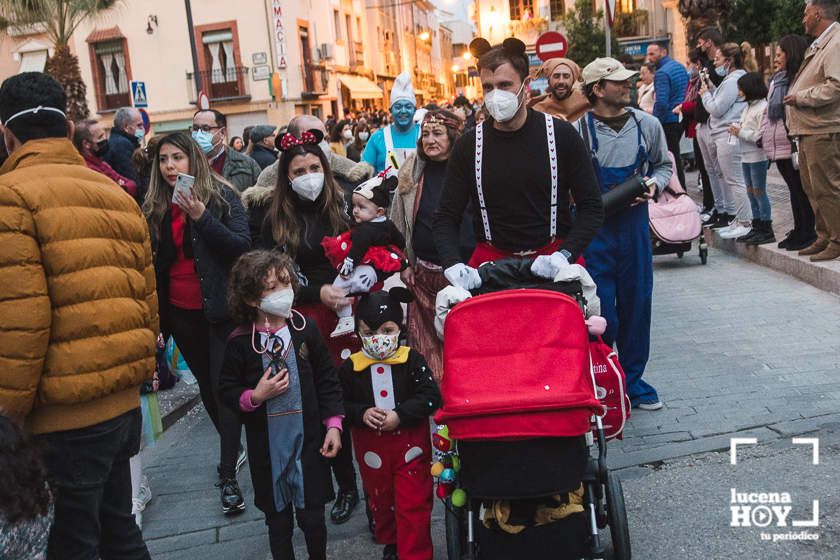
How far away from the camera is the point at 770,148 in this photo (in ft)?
30.4

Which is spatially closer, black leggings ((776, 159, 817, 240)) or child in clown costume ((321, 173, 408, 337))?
child in clown costume ((321, 173, 408, 337))

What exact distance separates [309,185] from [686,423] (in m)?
2.69

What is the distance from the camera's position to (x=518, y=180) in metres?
4.52

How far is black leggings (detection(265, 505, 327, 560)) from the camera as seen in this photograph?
13.2 feet

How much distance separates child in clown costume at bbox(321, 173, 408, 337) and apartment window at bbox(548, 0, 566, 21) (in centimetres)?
4670

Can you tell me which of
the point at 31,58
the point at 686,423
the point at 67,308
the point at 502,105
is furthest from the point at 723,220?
the point at 31,58

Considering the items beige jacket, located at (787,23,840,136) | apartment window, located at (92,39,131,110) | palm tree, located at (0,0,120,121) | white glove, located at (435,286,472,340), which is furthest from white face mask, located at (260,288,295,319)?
apartment window, located at (92,39,131,110)

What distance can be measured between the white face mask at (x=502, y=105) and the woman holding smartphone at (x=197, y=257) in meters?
1.63

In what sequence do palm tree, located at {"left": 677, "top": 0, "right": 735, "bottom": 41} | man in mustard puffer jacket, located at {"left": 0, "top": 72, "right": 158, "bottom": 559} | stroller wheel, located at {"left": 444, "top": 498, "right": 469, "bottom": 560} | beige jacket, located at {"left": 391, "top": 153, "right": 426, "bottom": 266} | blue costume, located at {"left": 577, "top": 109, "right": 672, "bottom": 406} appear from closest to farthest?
man in mustard puffer jacket, located at {"left": 0, "top": 72, "right": 158, "bottom": 559} < stroller wheel, located at {"left": 444, "top": 498, "right": 469, "bottom": 560} < beige jacket, located at {"left": 391, "top": 153, "right": 426, "bottom": 266} < blue costume, located at {"left": 577, "top": 109, "right": 672, "bottom": 406} < palm tree, located at {"left": 677, "top": 0, "right": 735, "bottom": 41}

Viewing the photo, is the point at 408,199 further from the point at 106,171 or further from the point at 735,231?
the point at 735,231

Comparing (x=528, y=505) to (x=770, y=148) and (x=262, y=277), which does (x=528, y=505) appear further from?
(x=770, y=148)

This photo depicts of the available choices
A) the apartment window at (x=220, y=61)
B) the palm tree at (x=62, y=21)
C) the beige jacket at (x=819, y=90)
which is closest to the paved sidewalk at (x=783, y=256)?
the beige jacket at (x=819, y=90)

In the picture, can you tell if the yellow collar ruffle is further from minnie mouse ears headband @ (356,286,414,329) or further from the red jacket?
the red jacket

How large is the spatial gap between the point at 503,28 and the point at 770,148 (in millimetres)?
43082
